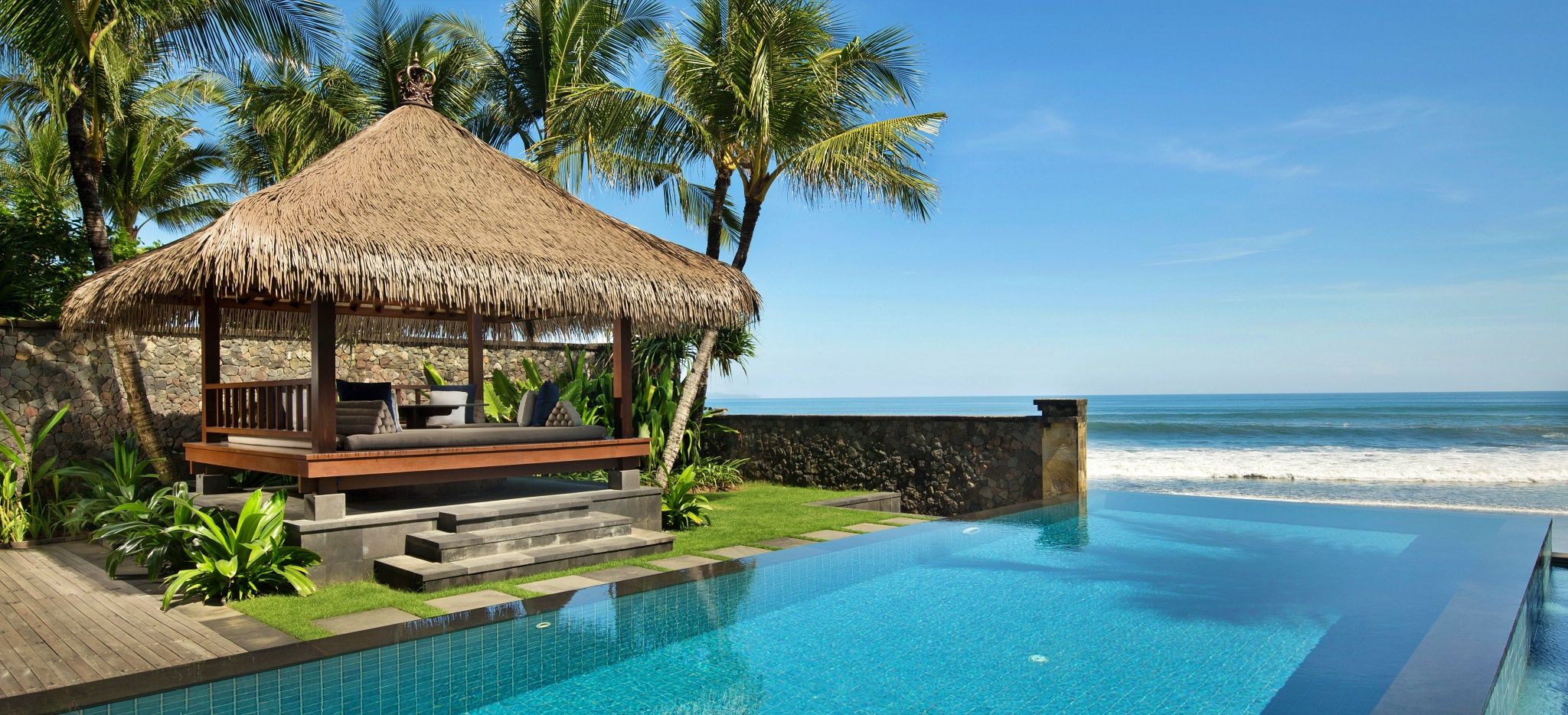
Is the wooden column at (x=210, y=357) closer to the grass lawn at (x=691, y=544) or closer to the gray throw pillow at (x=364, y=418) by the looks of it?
the gray throw pillow at (x=364, y=418)

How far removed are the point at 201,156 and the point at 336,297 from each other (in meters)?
16.3

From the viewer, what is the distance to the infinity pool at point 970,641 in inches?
130

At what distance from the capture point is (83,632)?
13.6 feet

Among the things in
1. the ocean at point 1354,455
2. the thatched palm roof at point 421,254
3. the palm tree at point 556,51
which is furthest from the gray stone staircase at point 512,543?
the ocean at point 1354,455

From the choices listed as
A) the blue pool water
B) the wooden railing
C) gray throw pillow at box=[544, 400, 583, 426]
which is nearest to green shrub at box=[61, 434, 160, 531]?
the wooden railing

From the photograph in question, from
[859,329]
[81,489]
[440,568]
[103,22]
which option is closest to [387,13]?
[103,22]

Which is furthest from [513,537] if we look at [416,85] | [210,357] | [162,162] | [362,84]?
[162,162]

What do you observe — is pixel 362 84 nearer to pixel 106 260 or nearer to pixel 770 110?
pixel 106 260

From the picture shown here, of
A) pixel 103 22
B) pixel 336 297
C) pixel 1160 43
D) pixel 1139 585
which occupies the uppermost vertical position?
pixel 1160 43

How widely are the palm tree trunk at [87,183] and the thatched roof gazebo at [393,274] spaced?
794 millimetres

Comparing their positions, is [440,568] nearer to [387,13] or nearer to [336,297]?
[336,297]

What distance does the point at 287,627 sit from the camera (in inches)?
166

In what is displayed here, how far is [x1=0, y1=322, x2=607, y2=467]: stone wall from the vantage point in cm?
730

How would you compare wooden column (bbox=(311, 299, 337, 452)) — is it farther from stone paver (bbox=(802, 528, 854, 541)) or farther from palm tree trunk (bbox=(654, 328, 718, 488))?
palm tree trunk (bbox=(654, 328, 718, 488))
